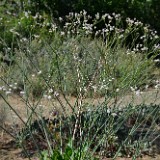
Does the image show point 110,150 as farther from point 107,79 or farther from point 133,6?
point 133,6

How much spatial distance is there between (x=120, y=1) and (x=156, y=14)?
1.06m

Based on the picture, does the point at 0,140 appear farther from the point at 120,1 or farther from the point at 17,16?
the point at 120,1

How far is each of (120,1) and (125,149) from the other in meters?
6.92

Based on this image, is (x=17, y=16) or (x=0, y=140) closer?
(x=0, y=140)

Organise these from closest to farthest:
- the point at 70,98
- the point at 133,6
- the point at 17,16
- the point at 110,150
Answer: the point at 110,150 → the point at 70,98 → the point at 17,16 → the point at 133,6

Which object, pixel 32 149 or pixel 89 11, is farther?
pixel 89 11

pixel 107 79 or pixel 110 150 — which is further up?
pixel 107 79

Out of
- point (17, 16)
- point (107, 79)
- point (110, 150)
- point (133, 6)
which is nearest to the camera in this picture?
point (107, 79)

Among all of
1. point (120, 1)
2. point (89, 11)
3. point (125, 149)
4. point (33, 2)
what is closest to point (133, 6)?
point (120, 1)

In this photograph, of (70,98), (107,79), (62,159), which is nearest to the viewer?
(62,159)

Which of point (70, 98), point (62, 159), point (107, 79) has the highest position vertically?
point (107, 79)

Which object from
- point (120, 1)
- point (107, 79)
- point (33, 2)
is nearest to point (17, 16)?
point (33, 2)

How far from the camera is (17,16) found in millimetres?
10469

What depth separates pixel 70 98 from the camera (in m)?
7.07
